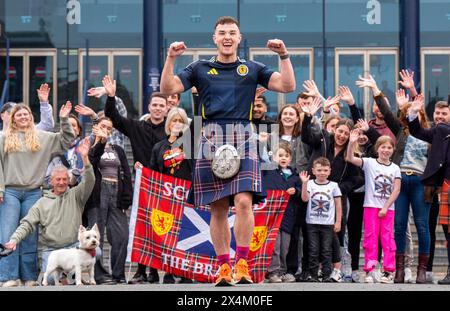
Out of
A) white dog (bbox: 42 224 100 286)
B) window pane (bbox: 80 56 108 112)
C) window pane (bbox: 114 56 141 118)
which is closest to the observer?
white dog (bbox: 42 224 100 286)

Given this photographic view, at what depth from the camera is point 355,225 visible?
1209cm

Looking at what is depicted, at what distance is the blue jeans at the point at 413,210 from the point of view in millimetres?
11430

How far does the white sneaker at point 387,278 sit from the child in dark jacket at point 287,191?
95 centimetres

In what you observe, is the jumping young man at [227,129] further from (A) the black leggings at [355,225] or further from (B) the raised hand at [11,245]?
(A) the black leggings at [355,225]

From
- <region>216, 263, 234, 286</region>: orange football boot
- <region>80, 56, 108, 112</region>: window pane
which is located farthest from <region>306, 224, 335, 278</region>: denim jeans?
<region>80, 56, 108, 112</region>: window pane

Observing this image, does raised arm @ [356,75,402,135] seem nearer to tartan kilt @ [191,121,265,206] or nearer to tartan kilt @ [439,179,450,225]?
tartan kilt @ [439,179,450,225]

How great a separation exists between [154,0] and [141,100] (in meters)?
2.04

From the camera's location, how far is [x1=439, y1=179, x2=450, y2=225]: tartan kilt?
11.0m

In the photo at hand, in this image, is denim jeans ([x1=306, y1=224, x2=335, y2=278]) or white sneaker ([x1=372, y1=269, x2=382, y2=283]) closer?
white sneaker ([x1=372, y1=269, x2=382, y2=283])

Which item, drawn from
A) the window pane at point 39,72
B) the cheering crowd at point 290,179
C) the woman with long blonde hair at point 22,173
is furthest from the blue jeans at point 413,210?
the window pane at point 39,72

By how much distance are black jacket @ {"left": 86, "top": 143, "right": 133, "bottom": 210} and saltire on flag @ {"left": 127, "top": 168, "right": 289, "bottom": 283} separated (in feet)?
1.20
